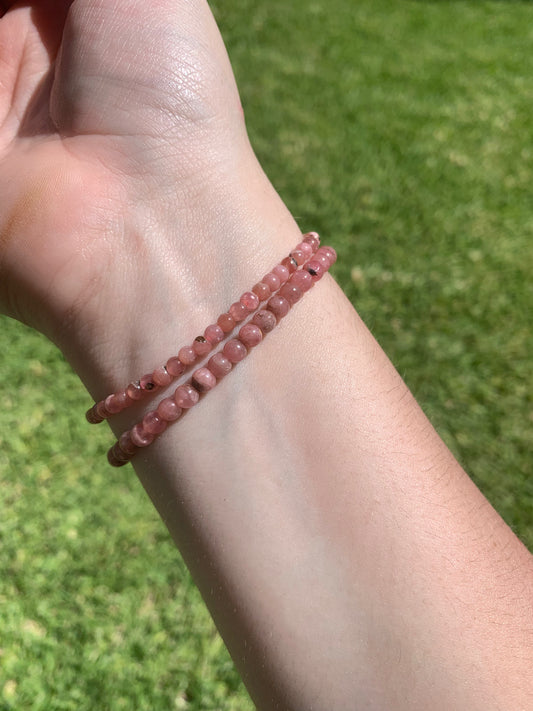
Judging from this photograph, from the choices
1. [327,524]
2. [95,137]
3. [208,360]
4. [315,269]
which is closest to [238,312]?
[208,360]

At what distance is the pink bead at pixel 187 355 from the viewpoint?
162 centimetres

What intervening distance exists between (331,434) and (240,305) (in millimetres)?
411

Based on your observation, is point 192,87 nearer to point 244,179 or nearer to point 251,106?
point 244,179

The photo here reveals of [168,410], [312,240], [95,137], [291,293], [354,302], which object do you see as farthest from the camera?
[354,302]

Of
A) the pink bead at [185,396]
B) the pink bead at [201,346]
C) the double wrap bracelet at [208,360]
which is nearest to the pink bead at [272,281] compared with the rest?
the double wrap bracelet at [208,360]

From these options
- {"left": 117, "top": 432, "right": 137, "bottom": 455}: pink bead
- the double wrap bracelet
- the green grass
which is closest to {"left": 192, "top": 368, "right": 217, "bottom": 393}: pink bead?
the double wrap bracelet

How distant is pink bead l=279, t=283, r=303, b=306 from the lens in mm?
1698

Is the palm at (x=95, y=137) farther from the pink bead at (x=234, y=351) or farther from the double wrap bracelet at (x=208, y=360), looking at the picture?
the pink bead at (x=234, y=351)

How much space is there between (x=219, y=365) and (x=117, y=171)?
0.70m

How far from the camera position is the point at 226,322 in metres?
1.66

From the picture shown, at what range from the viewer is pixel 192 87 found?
6.31 feet

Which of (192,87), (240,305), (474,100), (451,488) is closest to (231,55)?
(474,100)

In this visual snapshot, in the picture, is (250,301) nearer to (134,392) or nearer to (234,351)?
(234,351)

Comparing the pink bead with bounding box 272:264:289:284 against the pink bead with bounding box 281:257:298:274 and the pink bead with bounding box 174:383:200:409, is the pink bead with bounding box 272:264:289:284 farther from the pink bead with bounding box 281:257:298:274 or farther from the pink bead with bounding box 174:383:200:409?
the pink bead with bounding box 174:383:200:409
